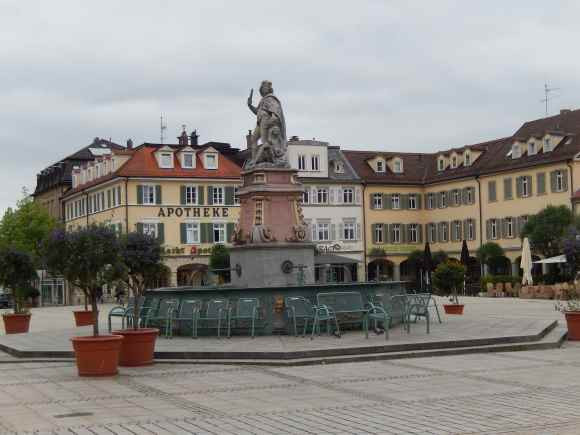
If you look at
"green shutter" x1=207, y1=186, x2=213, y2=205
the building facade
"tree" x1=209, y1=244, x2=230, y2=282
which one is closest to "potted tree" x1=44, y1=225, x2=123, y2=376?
"tree" x1=209, y1=244, x2=230, y2=282

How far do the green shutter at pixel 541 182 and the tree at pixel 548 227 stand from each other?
14.9 feet

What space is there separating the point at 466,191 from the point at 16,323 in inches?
1738

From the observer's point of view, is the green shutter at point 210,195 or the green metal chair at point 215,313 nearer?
the green metal chair at point 215,313

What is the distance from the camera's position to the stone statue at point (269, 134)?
73.2 feet

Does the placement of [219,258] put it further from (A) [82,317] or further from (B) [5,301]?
(A) [82,317]

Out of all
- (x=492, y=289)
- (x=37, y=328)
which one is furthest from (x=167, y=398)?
(x=492, y=289)

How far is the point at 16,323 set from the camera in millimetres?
24938

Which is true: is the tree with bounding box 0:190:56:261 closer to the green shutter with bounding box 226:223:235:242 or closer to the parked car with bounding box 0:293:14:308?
→ the parked car with bounding box 0:293:14:308

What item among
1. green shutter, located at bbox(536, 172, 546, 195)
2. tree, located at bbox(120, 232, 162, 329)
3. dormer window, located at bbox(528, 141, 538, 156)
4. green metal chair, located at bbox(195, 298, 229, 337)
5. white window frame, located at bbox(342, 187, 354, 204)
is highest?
dormer window, located at bbox(528, 141, 538, 156)

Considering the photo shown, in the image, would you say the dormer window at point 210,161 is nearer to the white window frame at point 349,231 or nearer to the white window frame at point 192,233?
the white window frame at point 192,233

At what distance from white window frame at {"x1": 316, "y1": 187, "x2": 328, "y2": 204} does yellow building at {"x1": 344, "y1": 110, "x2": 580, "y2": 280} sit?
2960 millimetres

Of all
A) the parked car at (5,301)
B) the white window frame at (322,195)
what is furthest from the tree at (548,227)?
the parked car at (5,301)

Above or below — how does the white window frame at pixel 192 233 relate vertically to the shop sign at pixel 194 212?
below

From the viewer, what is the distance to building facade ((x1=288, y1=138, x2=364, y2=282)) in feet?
221
